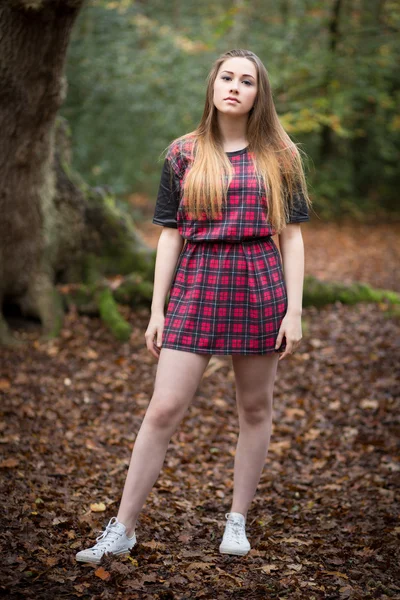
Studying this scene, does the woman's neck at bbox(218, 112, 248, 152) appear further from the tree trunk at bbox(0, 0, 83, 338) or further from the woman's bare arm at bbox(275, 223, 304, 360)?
the tree trunk at bbox(0, 0, 83, 338)

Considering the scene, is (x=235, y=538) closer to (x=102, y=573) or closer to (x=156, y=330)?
(x=102, y=573)

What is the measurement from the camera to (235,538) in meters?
2.89

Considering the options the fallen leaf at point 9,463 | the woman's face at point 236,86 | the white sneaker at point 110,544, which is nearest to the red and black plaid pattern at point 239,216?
the woman's face at point 236,86

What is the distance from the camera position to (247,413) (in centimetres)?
290

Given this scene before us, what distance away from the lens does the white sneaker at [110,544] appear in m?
2.55

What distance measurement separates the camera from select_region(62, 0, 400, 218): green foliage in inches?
397

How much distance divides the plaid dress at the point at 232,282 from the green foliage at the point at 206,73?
640 cm

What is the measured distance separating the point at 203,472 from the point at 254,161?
2.13 meters

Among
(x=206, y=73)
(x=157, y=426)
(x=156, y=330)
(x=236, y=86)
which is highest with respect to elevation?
(x=206, y=73)

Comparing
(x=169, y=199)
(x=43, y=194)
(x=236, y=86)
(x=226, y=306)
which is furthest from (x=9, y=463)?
(x=43, y=194)

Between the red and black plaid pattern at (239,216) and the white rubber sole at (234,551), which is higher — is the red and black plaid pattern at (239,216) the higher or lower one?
the higher one

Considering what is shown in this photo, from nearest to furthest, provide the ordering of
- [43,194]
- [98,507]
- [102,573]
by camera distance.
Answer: [102,573], [98,507], [43,194]

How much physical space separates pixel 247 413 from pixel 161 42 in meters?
9.66

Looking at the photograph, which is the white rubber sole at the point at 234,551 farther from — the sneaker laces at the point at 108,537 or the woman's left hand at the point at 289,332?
the woman's left hand at the point at 289,332
